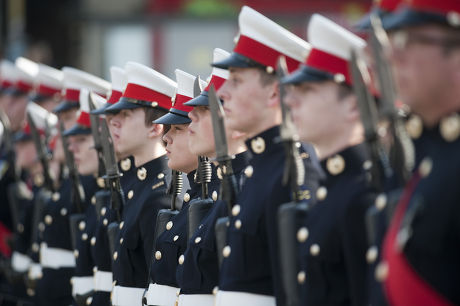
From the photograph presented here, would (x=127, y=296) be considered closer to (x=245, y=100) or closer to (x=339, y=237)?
(x=245, y=100)

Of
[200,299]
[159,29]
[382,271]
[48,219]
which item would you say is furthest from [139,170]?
[159,29]

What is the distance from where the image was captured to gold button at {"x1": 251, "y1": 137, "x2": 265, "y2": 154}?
18.6ft

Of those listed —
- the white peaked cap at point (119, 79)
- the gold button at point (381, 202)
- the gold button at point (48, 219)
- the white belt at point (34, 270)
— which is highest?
the gold button at point (381, 202)

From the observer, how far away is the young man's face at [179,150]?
696 centimetres

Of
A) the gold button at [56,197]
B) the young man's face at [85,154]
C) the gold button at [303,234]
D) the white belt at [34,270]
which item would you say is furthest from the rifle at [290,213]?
the white belt at [34,270]

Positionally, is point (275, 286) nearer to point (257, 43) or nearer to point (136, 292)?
point (257, 43)

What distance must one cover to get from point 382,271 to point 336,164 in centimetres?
71

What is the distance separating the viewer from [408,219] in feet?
13.6

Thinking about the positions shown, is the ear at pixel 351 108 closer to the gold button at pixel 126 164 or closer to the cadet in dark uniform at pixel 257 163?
the cadet in dark uniform at pixel 257 163

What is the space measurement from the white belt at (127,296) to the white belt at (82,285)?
1059 millimetres

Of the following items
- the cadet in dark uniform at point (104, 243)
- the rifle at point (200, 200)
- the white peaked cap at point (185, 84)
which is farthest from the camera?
the cadet in dark uniform at point (104, 243)

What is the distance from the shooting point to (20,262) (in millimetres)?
11242

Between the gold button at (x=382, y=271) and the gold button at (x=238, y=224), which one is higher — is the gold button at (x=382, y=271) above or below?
above

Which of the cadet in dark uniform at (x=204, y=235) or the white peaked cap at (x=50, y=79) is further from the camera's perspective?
the white peaked cap at (x=50, y=79)
